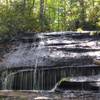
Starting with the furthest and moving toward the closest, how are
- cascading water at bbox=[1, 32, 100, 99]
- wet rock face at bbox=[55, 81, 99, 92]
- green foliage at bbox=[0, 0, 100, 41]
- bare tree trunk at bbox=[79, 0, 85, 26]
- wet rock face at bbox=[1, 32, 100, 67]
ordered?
bare tree trunk at bbox=[79, 0, 85, 26] < green foliage at bbox=[0, 0, 100, 41] < wet rock face at bbox=[1, 32, 100, 67] < cascading water at bbox=[1, 32, 100, 99] < wet rock face at bbox=[55, 81, 99, 92]

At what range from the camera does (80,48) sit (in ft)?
41.8

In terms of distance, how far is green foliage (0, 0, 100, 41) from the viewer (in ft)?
52.0

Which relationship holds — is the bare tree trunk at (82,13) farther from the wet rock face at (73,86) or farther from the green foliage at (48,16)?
the wet rock face at (73,86)

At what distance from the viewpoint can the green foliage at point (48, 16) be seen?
624 inches

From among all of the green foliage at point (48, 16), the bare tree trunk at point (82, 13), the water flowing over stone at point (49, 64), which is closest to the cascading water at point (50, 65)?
the water flowing over stone at point (49, 64)

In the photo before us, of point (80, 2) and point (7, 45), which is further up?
point (80, 2)

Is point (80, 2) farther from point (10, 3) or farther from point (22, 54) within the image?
point (22, 54)

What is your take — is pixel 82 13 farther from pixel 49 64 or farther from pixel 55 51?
pixel 49 64

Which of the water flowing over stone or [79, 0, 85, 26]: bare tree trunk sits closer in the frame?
the water flowing over stone

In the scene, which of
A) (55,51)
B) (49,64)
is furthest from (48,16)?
(49,64)

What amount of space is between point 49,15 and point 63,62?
8787 millimetres

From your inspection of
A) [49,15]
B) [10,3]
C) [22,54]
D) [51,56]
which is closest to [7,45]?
[22,54]

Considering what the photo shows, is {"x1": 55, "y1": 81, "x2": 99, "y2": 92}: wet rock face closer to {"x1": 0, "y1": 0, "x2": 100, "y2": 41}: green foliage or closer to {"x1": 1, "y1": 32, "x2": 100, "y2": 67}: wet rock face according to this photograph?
{"x1": 1, "y1": 32, "x2": 100, "y2": 67}: wet rock face

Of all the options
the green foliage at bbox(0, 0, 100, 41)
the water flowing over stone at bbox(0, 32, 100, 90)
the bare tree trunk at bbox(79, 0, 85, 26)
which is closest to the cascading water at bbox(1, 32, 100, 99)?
the water flowing over stone at bbox(0, 32, 100, 90)
